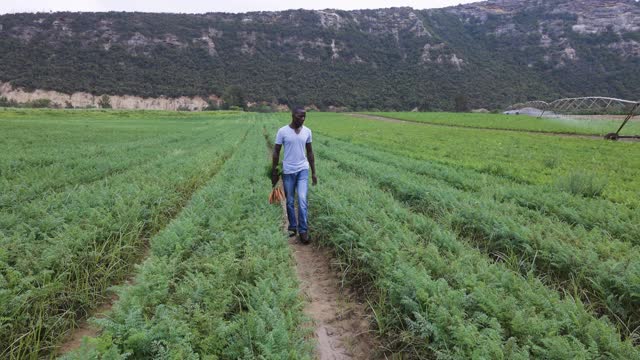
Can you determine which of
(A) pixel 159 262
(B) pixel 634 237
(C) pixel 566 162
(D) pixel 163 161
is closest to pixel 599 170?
(C) pixel 566 162

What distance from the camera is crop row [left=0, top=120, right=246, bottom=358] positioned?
3396mm

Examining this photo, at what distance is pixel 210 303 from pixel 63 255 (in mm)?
2425

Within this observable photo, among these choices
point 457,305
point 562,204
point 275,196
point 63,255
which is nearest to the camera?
point 457,305

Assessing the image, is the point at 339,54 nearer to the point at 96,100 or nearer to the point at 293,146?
the point at 96,100

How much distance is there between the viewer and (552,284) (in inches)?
172

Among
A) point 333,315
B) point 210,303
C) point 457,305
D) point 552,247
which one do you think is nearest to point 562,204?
point 552,247

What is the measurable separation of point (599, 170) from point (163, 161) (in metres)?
15.9

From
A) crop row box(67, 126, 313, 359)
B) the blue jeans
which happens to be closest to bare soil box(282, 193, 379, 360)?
crop row box(67, 126, 313, 359)

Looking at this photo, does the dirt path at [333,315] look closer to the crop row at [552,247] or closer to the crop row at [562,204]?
the crop row at [552,247]

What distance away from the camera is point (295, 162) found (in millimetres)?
6418

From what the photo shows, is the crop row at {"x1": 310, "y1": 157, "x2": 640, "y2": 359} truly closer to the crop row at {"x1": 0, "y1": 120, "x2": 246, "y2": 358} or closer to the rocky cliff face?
the crop row at {"x1": 0, "y1": 120, "x2": 246, "y2": 358}

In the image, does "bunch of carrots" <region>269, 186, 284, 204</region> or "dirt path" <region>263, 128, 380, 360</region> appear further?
"bunch of carrots" <region>269, 186, 284, 204</region>

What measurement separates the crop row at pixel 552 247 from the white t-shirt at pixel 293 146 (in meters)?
2.92

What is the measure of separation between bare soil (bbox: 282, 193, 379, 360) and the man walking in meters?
0.96
